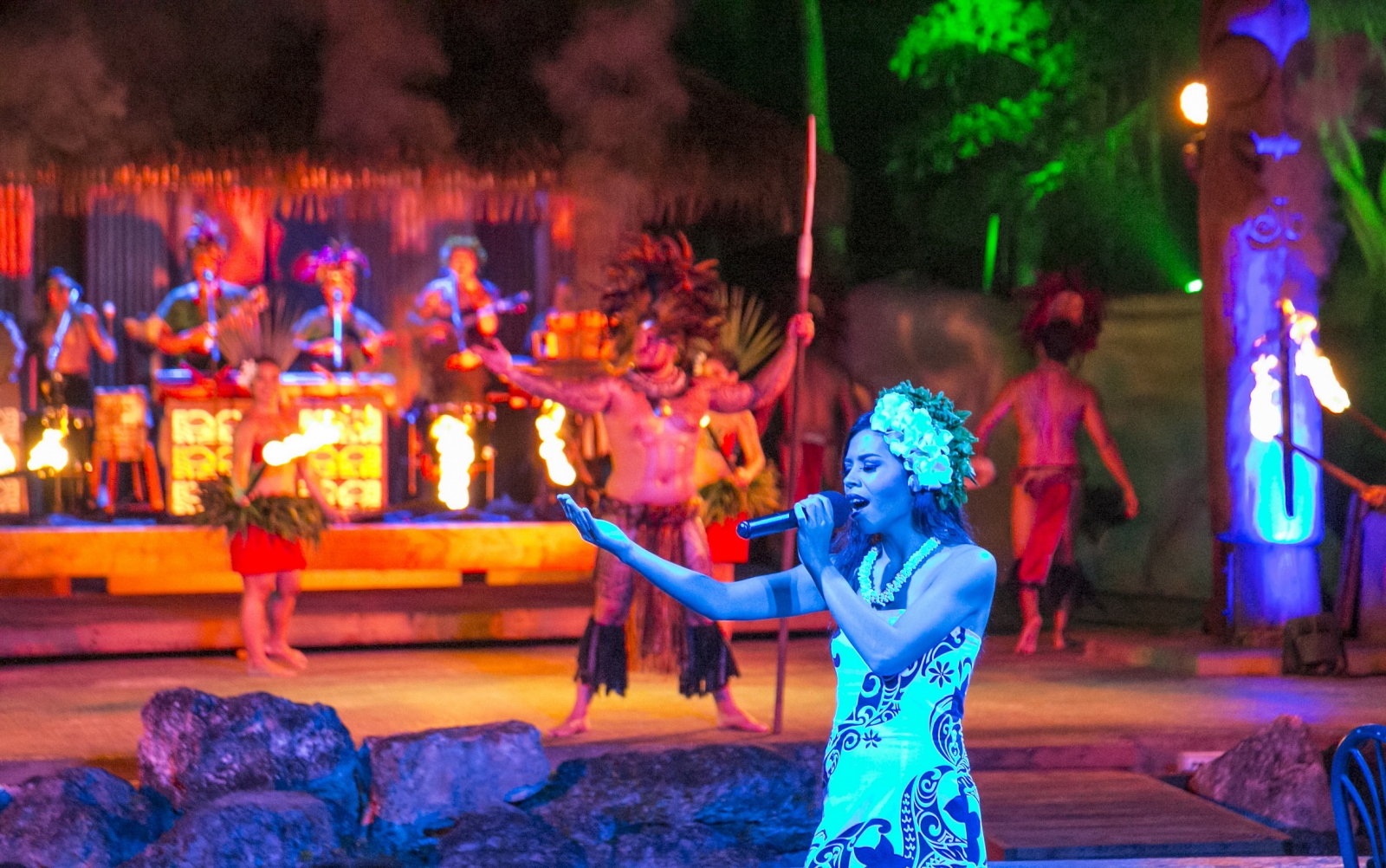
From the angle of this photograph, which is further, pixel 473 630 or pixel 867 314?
pixel 867 314

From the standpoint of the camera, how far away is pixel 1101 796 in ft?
20.6

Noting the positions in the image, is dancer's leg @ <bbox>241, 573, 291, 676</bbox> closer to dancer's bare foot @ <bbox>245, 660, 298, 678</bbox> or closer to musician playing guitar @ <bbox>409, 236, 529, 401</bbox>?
dancer's bare foot @ <bbox>245, 660, 298, 678</bbox>

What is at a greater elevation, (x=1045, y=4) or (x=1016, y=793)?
(x=1045, y=4)

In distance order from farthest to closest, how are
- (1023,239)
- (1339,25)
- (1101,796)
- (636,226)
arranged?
(1023,239), (636,226), (1339,25), (1101,796)

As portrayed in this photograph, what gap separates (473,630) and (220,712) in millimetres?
4433

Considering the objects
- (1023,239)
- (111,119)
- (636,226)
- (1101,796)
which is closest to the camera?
(1101,796)

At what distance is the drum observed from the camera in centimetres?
1456

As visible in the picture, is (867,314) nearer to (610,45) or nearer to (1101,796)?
(610,45)

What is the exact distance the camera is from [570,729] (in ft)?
23.5

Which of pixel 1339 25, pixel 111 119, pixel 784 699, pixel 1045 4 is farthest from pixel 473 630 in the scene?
pixel 1045 4

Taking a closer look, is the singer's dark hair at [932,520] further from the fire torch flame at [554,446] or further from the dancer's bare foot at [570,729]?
the fire torch flame at [554,446]

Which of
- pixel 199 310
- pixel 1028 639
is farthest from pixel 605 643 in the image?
pixel 199 310

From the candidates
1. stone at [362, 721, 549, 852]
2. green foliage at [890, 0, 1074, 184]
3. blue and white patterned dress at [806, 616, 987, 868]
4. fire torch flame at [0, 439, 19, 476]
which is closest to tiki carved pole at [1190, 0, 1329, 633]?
green foliage at [890, 0, 1074, 184]

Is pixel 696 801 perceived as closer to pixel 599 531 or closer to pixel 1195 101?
pixel 599 531
